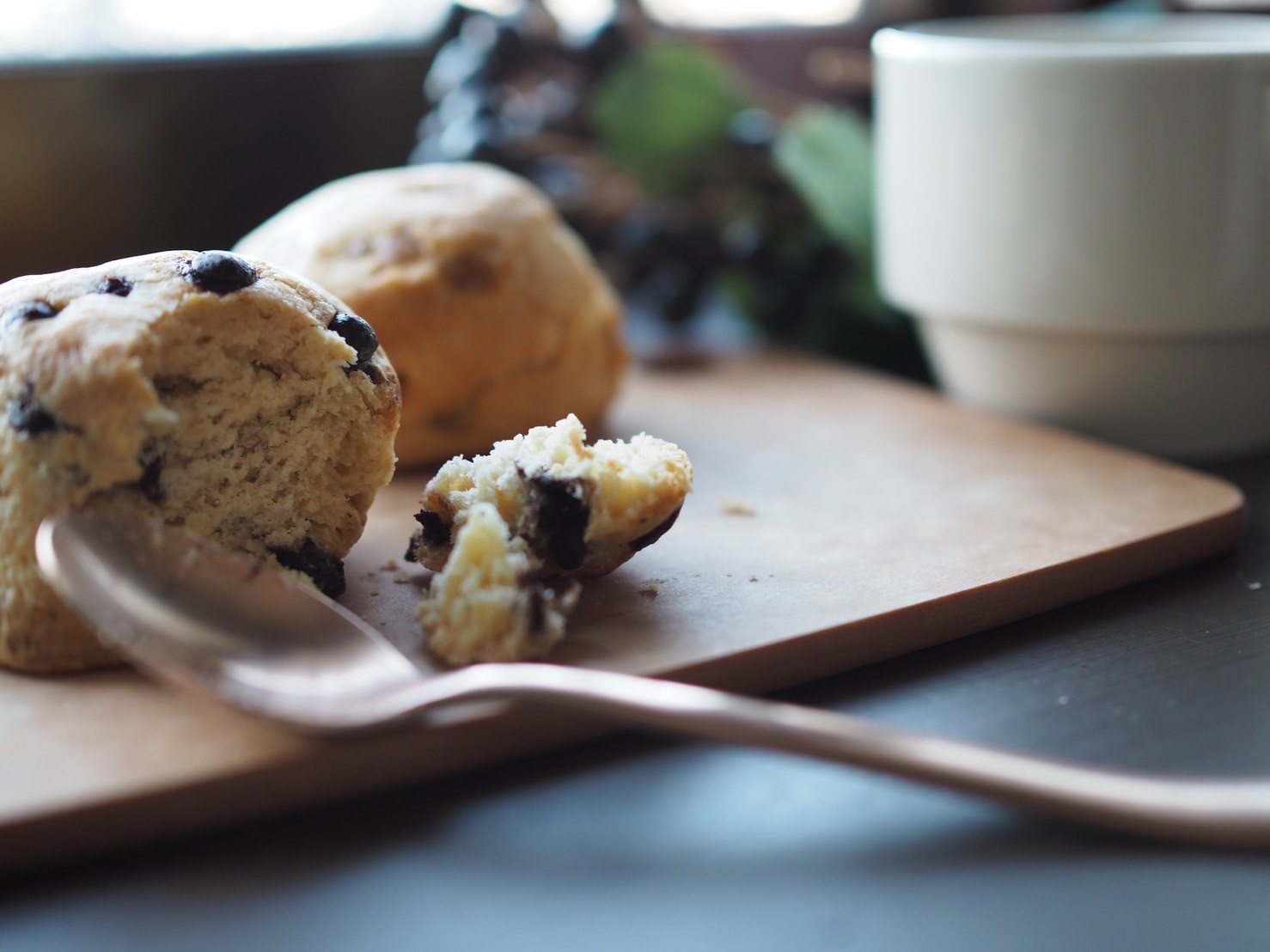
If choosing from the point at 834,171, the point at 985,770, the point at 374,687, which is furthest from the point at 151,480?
the point at 834,171

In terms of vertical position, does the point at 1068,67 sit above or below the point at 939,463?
above

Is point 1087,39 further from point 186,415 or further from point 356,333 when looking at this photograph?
point 186,415

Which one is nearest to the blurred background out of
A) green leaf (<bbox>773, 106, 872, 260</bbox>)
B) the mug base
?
green leaf (<bbox>773, 106, 872, 260</bbox>)

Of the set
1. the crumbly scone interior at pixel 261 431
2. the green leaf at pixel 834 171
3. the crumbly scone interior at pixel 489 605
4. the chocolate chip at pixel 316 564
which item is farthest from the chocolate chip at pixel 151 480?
the green leaf at pixel 834 171

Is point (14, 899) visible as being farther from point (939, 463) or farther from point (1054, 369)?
point (1054, 369)

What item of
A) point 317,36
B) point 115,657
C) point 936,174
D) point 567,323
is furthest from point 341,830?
point 317,36

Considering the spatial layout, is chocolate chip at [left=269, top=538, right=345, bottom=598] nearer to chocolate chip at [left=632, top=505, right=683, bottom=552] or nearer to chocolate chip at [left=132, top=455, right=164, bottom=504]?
chocolate chip at [left=132, top=455, right=164, bottom=504]

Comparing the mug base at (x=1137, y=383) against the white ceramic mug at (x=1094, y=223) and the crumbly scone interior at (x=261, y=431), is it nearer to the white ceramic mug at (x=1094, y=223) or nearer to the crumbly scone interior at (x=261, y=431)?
the white ceramic mug at (x=1094, y=223)

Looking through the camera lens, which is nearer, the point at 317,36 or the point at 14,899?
the point at 14,899
